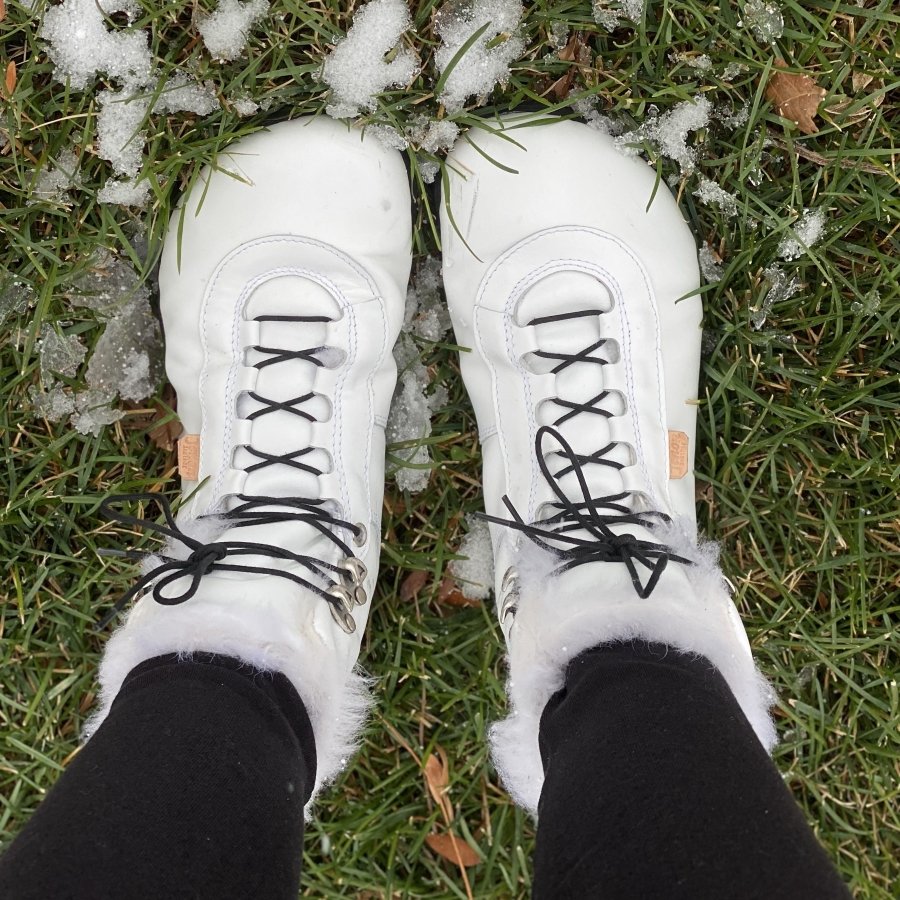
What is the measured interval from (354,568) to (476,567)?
29 centimetres

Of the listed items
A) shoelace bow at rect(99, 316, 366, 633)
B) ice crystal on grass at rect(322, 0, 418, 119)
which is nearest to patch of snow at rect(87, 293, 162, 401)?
shoelace bow at rect(99, 316, 366, 633)

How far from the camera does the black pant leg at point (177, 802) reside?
0.73 m

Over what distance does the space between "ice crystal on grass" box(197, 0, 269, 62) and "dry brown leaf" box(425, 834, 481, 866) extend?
1.38m

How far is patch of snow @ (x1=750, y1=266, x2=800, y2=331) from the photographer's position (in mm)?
1333

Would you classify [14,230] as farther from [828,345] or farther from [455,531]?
[828,345]

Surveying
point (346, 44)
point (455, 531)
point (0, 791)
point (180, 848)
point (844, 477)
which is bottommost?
point (0, 791)

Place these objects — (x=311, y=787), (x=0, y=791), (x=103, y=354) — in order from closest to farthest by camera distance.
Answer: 1. (x=311, y=787)
2. (x=103, y=354)
3. (x=0, y=791)

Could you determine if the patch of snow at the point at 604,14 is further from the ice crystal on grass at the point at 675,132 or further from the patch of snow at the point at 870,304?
the patch of snow at the point at 870,304

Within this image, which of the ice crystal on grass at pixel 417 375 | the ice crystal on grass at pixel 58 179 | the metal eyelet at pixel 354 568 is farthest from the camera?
the ice crystal on grass at pixel 417 375

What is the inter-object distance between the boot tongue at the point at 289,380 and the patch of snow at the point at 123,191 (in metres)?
0.25

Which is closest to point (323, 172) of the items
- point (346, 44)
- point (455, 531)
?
point (346, 44)

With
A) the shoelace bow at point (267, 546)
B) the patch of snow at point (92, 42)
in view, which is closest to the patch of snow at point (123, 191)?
the patch of snow at point (92, 42)

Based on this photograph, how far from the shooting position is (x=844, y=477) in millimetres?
1382

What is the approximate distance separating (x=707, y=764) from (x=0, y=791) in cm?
133
